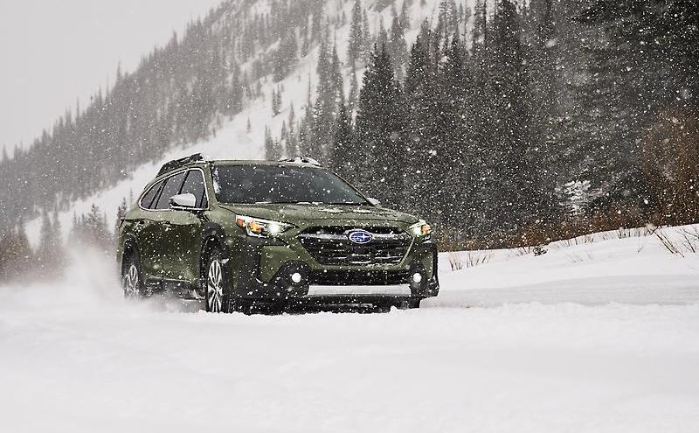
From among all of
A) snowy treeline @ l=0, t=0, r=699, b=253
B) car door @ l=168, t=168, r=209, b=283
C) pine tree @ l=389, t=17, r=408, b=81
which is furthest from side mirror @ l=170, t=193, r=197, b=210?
pine tree @ l=389, t=17, r=408, b=81

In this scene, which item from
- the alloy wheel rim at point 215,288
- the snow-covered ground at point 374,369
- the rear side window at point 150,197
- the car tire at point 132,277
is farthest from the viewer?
the rear side window at point 150,197

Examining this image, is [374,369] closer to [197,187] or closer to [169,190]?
[197,187]

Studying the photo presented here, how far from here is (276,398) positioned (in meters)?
4.09

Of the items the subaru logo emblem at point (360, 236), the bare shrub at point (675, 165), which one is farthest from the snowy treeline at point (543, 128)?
the subaru logo emblem at point (360, 236)

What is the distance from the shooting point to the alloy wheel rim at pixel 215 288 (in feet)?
25.8

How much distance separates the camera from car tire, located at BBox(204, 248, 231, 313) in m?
7.74

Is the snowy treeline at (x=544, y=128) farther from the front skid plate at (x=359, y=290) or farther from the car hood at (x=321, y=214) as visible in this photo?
the front skid plate at (x=359, y=290)

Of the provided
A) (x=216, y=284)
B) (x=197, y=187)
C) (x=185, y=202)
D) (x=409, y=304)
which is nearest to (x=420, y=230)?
(x=409, y=304)

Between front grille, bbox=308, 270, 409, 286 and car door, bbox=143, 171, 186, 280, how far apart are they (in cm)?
214

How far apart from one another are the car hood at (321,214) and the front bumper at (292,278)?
1.01 feet

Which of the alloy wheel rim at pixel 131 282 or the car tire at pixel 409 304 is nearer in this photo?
the car tire at pixel 409 304

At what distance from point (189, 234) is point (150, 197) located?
231cm

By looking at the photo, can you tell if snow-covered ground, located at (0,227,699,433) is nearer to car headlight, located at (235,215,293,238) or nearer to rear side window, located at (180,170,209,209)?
car headlight, located at (235,215,293,238)

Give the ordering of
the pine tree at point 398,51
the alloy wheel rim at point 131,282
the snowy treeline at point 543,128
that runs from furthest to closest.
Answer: the pine tree at point 398,51 < the snowy treeline at point 543,128 < the alloy wheel rim at point 131,282
